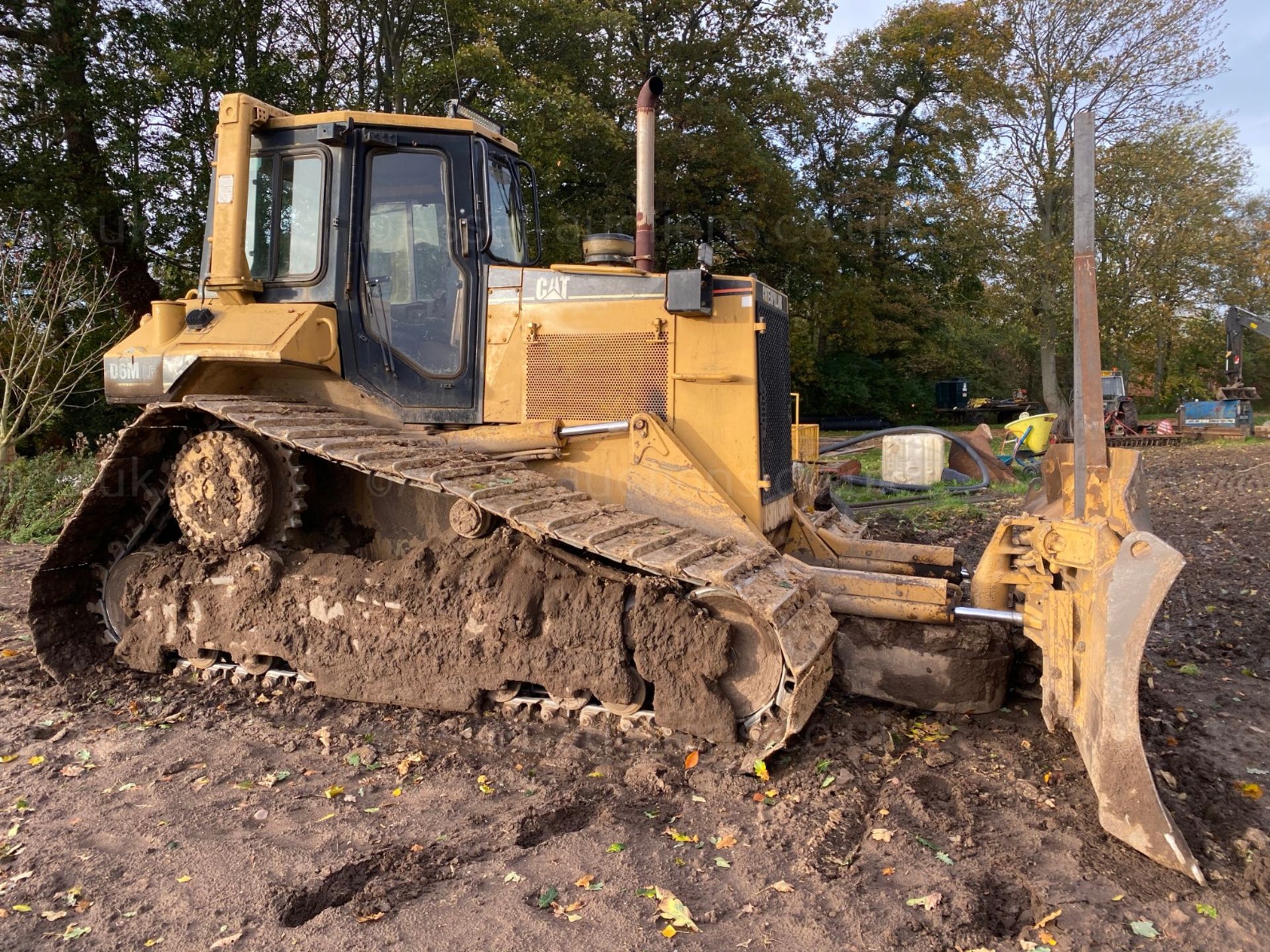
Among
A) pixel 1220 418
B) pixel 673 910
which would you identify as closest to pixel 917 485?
pixel 673 910

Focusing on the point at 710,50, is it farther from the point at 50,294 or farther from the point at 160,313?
→ the point at 160,313

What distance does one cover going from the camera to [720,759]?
4.12 meters

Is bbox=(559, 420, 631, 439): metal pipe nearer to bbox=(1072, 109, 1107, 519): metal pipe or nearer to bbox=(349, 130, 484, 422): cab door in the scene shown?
bbox=(349, 130, 484, 422): cab door

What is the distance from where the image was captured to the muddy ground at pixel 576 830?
2.96 m

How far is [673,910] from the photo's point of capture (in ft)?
9.98

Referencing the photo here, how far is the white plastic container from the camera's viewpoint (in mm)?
13375

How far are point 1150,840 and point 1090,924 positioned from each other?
1.70 ft

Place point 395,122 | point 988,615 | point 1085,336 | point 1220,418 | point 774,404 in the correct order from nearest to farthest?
point 1085,336
point 988,615
point 395,122
point 774,404
point 1220,418

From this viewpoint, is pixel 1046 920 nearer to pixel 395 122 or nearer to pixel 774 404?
pixel 774 404

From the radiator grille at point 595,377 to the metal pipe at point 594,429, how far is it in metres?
0.05

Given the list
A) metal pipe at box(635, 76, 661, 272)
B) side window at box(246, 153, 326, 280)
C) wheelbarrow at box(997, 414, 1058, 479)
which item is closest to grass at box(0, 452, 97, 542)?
side window at box(246, 153, 326, 280)

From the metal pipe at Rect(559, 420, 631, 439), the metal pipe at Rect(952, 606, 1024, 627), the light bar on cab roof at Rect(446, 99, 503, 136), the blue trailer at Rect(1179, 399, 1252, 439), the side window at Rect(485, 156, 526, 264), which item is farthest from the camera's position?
the blue trailer at Rect(1179, 399, 1252, 439)

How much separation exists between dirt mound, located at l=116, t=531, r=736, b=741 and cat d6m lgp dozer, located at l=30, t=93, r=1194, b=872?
0.05ft

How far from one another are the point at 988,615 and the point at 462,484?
8.40 feet
